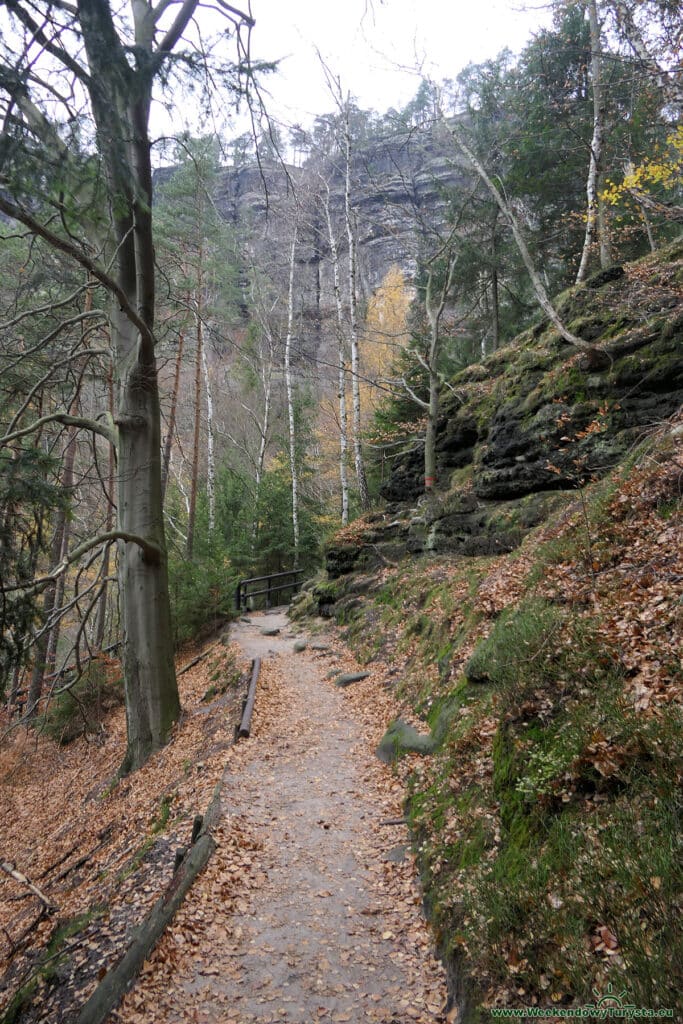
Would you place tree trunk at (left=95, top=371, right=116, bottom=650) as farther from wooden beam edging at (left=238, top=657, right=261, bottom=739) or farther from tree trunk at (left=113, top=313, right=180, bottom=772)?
wooden beam edging at (left=238, top=657, right=261, bottom=739)

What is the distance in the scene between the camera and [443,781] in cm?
482

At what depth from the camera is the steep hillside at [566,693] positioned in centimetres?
245

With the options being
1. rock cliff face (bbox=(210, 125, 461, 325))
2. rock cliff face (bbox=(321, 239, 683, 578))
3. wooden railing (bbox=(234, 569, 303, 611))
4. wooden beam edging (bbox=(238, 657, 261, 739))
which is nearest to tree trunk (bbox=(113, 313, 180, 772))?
wooden beam edging (bbox=(238, 657, 261, 739))

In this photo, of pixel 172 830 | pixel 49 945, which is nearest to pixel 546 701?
pixel 172 830

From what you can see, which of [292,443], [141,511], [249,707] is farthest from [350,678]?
[292,443]

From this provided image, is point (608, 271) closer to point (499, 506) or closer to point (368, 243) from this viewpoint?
point (499, 506)

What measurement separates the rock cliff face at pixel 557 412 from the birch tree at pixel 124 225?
19.8 ft

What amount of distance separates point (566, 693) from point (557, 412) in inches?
277

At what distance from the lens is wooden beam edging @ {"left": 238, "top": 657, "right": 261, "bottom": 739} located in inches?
291

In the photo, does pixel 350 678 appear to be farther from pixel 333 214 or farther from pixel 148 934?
pixel 333 214

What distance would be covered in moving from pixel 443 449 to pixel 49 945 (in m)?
12.3

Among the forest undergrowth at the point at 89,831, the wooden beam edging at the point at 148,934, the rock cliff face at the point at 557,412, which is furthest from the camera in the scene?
the rock cliff face at the point at 557,412

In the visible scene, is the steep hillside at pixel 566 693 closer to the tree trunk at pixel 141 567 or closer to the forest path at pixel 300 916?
the forest path at pixel 300 916

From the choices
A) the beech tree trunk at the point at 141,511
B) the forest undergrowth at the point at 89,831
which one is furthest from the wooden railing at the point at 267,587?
the beech tree trunk at the point at 141,511
